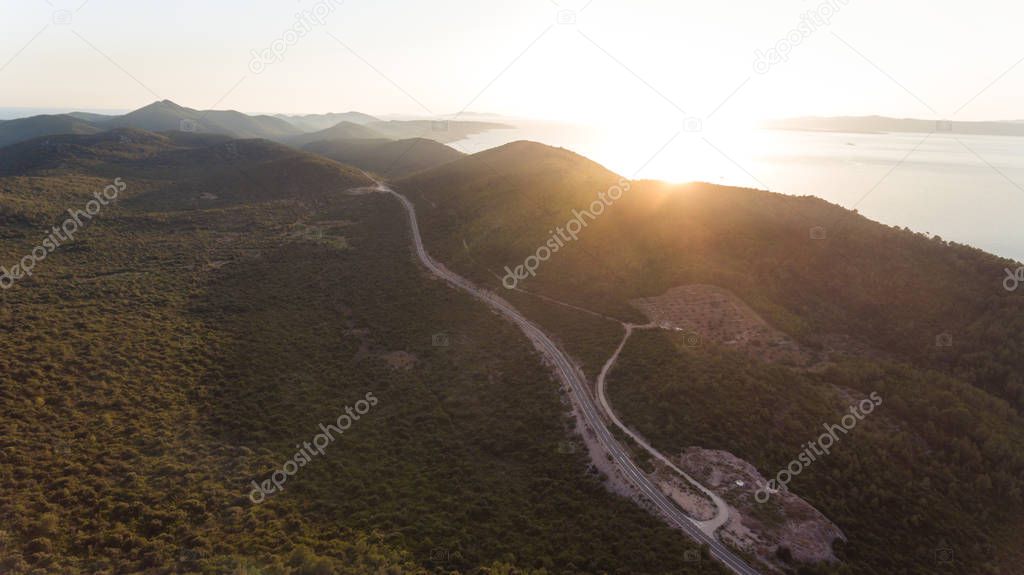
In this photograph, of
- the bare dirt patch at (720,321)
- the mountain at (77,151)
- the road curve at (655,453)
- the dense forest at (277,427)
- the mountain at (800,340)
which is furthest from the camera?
the mountain at (77,151)

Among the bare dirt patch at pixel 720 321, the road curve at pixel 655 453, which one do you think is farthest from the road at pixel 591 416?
the bare dirt patch at pixel 720 321

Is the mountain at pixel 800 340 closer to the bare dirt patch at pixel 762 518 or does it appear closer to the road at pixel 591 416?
the bare dirt patch at pixel 762 518

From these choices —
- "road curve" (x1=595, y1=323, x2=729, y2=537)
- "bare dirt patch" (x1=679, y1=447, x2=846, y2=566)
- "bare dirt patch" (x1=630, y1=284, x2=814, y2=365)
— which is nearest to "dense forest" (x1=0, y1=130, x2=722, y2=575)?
"road curve" (x1=595, y1=323, x2=729, y2=537)

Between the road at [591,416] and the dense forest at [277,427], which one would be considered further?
the road at [591,416]

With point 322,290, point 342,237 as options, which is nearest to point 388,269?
point 322,290

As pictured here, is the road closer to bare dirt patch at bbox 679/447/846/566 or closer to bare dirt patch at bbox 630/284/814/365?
bare dirt patch at bbox 679/447/846/566

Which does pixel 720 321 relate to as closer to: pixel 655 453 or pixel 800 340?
pixel 800 340

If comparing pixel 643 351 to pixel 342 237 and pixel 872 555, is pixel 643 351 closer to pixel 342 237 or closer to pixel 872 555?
pixel 872 555
